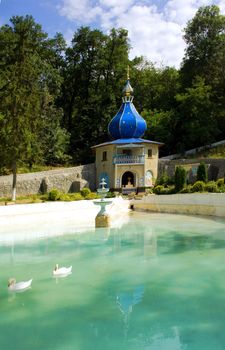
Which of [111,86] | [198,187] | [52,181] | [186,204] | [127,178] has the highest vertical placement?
[111,86]

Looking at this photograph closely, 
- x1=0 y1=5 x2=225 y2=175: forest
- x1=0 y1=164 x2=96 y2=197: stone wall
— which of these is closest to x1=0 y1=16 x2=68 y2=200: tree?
x1=0 y1=164 x2=96 y2=197: stone wall

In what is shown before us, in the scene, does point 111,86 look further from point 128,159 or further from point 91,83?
point 128,159

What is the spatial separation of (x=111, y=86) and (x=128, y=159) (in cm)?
1453

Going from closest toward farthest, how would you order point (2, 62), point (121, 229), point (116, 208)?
point (121, 229) < point (116, 208) < point (2, 62)

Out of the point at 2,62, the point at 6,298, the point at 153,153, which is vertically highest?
the point at 2,62

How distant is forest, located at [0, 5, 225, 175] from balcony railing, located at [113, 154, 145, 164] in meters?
6.69

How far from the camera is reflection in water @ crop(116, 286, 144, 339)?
269 inches

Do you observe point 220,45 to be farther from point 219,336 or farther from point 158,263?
point 219,336

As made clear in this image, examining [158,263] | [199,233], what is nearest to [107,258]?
[158,263]

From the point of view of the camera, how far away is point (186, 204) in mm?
A: 23203

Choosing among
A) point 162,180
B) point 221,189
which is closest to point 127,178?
point 162,180

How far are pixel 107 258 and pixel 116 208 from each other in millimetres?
12280

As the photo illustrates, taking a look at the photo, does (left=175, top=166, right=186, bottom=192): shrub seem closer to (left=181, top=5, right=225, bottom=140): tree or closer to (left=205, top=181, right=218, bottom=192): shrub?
(left=205, top=181, right=218, bottom=192): shrub

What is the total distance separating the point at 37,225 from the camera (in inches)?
736
